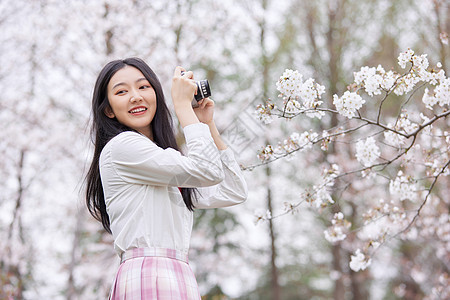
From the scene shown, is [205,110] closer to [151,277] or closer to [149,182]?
[149,182]

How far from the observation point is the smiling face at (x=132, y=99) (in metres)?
1.64

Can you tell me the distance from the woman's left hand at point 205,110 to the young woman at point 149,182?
0.13m

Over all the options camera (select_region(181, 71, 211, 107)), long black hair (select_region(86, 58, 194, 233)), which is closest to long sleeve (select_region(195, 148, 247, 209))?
long black hair (select_region(86, 58, 194, 233))

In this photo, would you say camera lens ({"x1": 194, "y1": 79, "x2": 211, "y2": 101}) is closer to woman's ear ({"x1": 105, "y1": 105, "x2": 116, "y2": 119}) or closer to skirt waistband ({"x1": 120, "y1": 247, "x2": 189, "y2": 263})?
woman's ear ({"x1": 105, "y1": 105, "x2": 116, "y2": 119})

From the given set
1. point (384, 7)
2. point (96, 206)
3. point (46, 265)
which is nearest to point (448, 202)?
point (384, 7)

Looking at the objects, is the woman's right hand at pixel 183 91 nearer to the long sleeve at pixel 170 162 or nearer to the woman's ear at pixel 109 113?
the long sleeve at pixel 170 162

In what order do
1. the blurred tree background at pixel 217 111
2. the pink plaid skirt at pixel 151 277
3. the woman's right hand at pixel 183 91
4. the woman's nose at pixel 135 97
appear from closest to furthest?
the pink plaid skirt at pixel 151 277 → the woman's right hand at pixel 183 91 → the woman's nose at pixel 135 97 → the blurred tree background at pixel 217 111

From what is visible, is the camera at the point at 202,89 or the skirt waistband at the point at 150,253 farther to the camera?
the camera at the point at 202,89

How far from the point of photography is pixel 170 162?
143 centimetres

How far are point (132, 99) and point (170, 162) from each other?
302 mm

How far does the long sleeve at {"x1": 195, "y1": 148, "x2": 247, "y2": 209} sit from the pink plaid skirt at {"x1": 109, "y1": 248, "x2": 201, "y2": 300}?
0.33 metres

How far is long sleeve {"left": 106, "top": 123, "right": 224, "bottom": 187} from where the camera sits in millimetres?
1431

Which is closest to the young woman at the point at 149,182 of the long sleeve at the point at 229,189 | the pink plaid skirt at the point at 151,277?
the pink plaid skirt at the point at 151,277

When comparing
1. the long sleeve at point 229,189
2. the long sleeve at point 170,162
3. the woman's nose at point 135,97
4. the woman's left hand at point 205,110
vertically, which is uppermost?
the woman's nose at point 135,97
